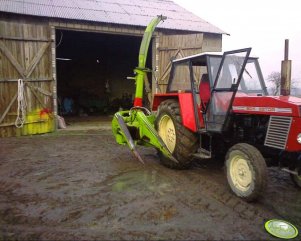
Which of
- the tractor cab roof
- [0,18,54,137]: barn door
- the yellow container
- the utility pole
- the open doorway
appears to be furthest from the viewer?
the open doorway

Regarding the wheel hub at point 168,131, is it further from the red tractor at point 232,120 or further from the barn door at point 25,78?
the barn door at point 25,78

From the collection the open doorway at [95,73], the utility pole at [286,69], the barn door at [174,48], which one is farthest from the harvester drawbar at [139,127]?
the open doorway at [95,73]

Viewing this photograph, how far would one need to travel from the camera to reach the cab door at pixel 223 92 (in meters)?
4.49

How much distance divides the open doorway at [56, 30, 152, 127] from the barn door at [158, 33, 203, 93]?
17.0 feet

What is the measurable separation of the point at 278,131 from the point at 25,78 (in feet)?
24.0

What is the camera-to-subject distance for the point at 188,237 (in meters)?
3.04

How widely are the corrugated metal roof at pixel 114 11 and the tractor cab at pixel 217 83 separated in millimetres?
5672

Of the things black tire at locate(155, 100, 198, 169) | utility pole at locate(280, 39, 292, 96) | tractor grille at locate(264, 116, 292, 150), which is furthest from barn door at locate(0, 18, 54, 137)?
tractor grille at locate(264, 116, 292, 150)

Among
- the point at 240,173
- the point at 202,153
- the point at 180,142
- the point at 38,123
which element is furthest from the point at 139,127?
the point at 38,123

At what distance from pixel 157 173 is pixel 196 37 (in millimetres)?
6314

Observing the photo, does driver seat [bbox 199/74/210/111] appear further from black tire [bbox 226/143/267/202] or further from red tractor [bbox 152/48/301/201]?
black tire [bbox 226/143/267/202]

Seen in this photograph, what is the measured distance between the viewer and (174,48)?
35.2ft

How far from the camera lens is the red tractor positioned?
3742 mm

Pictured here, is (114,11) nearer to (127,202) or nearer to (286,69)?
(286,69)
